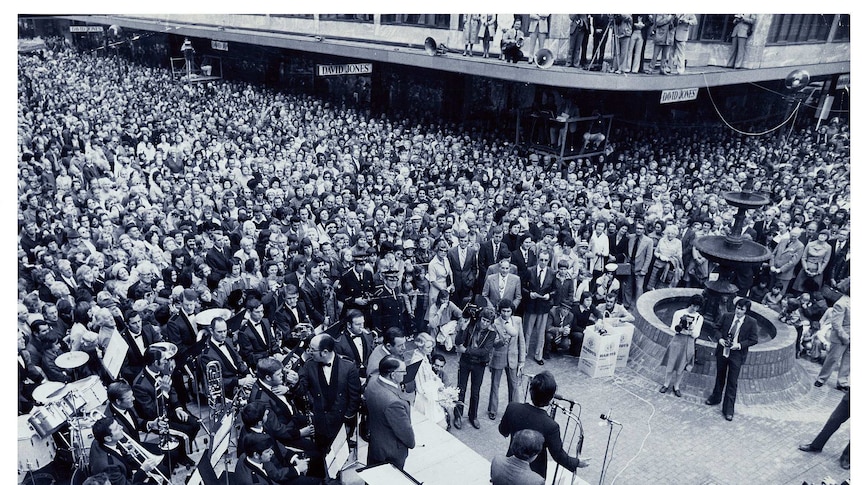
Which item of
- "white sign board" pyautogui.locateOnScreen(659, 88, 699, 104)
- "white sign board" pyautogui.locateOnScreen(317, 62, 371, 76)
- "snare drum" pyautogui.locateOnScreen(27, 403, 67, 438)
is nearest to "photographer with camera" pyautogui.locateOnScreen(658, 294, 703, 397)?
"snare drum" pyautogui.locateOnScreen(27, 403, 67, 438)

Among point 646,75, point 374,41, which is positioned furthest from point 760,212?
point 374,41

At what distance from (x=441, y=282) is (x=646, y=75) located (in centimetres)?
1032

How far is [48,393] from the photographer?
18.9 feet

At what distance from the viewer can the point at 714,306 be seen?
9.87 metres

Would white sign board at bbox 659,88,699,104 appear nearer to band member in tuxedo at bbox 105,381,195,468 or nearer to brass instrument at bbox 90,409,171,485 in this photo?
band member in tuxedo at bbox 105,381,195,468

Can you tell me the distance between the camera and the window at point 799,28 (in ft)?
64.6

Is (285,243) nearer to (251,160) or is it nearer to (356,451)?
(356,451)

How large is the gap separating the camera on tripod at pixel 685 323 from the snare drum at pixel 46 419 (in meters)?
7.64

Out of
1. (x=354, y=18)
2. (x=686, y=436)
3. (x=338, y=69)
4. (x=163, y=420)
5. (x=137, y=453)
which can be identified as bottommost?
(x=686, y=436)

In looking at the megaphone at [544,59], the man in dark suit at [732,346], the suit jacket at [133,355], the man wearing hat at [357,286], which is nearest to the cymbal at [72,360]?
the suit jacket at [133,355]

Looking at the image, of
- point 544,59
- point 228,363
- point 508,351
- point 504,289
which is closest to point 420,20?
point 544,59

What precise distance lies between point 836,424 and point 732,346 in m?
1.52

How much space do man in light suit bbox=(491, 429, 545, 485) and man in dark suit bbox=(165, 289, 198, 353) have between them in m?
4.70

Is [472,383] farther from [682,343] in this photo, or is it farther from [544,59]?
[544,59]
